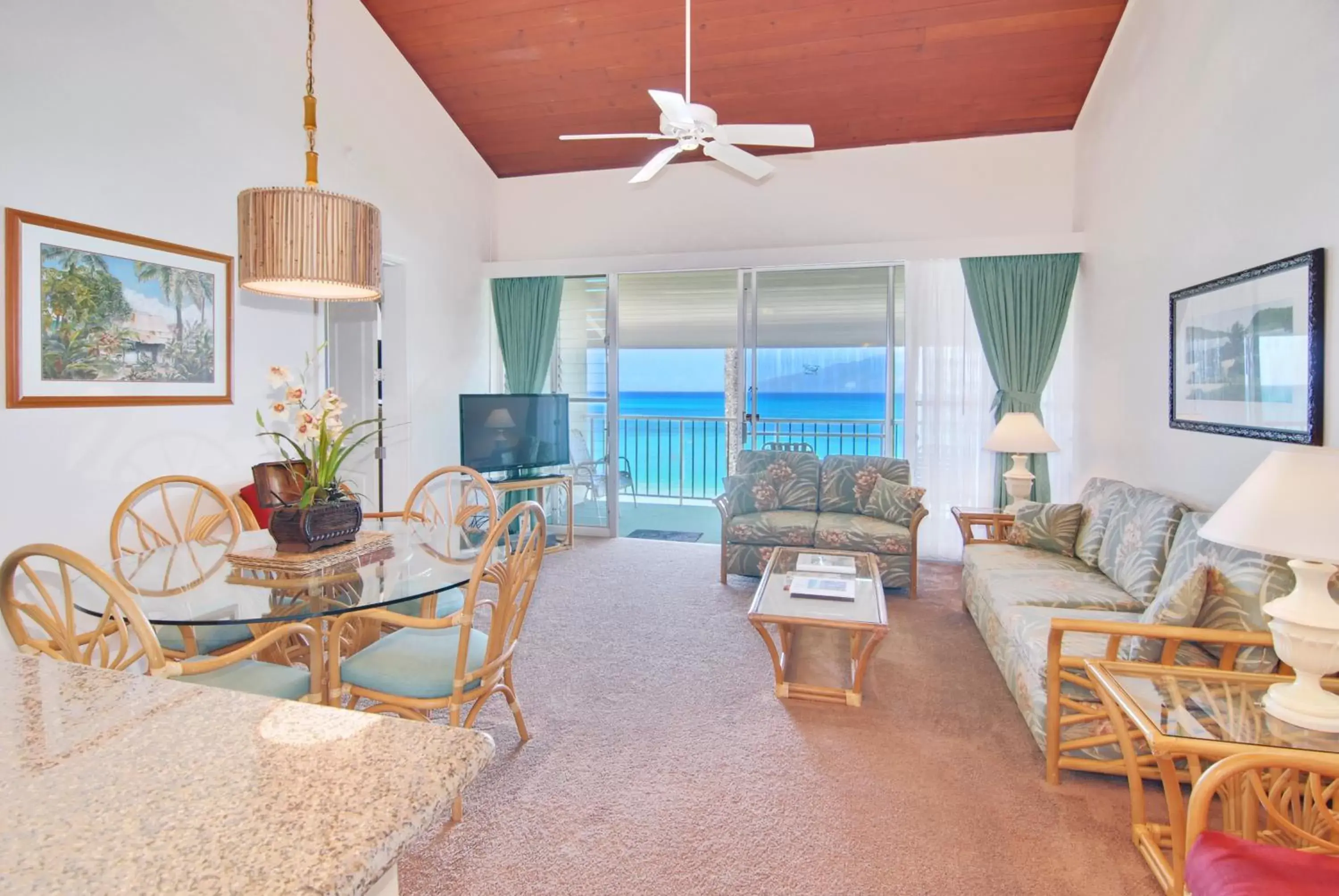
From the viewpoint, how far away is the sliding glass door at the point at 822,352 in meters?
5.36

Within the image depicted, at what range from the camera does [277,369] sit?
7.02ft

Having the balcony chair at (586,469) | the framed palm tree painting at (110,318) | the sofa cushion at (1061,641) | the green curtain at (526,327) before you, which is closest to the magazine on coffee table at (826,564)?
the sofa cushion at (1061,641)

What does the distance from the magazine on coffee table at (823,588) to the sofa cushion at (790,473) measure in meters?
1.48

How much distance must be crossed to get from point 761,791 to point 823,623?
0.75 meters

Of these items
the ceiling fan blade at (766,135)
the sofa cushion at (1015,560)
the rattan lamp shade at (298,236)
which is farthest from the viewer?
the sofa cushion at (1015,560)

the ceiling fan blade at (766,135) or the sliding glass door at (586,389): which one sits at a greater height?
the ceiling fan blade at (766,135)

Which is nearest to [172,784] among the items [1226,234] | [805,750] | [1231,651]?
[805,750]

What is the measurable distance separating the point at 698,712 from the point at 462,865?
1.11 meters

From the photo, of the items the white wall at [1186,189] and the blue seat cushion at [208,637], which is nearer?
the blue seat cushion at [208,637]

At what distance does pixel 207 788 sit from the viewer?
0.70 metres

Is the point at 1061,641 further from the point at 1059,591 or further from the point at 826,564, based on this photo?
the point at 826,564

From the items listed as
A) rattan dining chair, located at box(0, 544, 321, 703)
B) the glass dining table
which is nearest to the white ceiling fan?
the glass dining table

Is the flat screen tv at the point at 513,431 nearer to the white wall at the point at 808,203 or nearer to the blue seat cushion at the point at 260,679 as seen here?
the white wall at the point at 808,203

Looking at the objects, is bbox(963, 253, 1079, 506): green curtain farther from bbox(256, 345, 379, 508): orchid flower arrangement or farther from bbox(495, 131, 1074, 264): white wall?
bbox(256, 345, 379, 508): orchid flower arrangement
